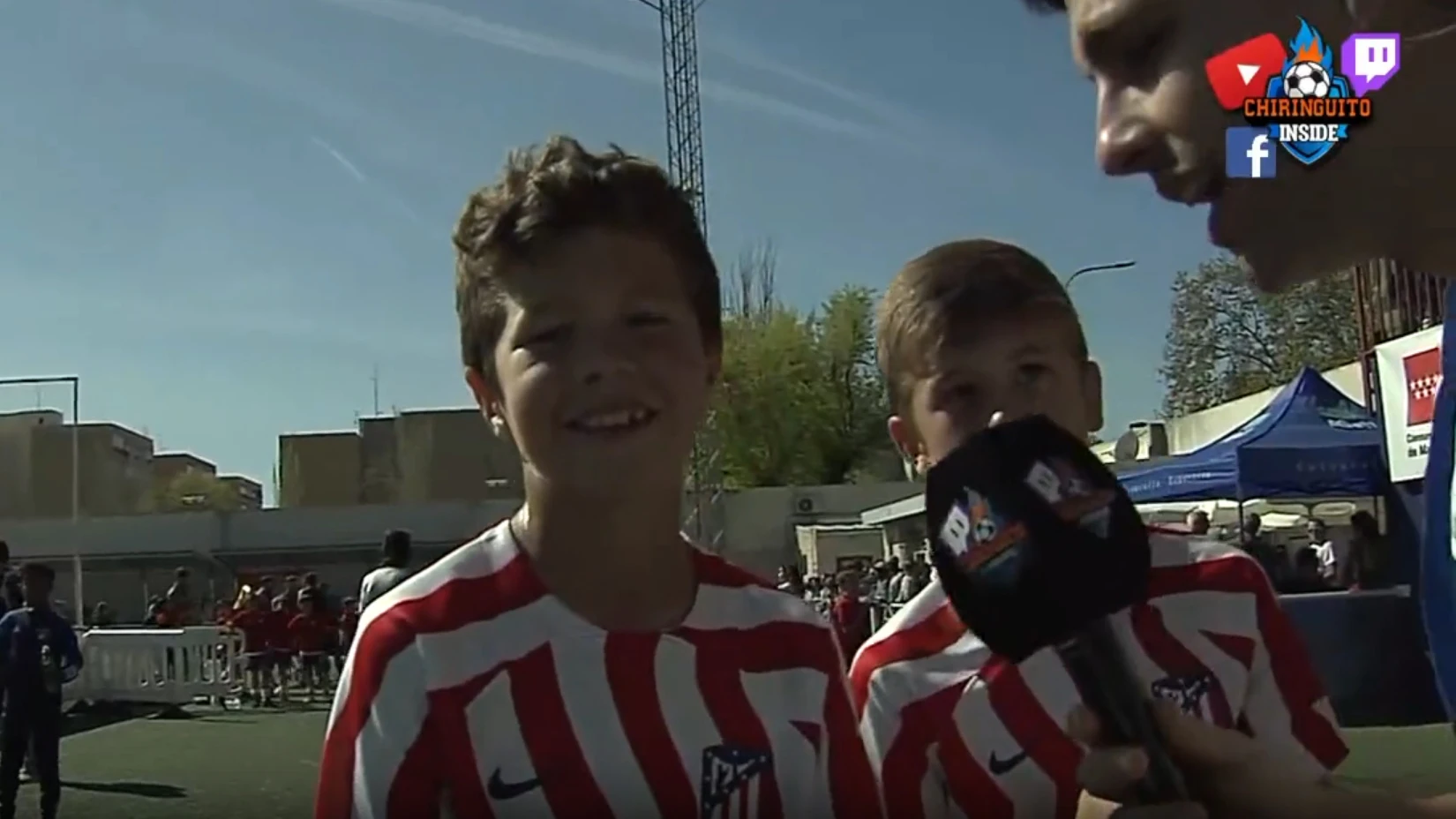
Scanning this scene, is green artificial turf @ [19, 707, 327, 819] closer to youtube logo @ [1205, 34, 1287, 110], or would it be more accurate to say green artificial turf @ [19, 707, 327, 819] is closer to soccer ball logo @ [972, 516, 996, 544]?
soccer ball logo @ [972, 516, 996, 544]

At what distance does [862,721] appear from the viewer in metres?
1.79

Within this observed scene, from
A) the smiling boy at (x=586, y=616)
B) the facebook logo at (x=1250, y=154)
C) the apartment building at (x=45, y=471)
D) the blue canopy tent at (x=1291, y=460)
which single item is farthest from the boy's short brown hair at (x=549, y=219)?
the apartment building at (x=45, y=471)

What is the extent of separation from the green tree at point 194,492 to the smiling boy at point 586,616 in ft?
202

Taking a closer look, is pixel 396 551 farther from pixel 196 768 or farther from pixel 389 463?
pixel 389 463

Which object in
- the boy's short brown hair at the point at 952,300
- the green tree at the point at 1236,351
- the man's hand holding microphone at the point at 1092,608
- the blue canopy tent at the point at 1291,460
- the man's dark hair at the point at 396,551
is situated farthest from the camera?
the green tree at the point at 1236,351

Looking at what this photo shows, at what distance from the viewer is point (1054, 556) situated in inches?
44.1

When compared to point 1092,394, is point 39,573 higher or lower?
lower

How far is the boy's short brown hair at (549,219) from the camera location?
1639 millimetres

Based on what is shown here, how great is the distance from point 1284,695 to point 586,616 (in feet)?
2.86

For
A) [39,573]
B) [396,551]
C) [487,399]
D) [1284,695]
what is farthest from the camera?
[396,551]

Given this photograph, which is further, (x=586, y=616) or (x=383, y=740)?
(x=586, y=616)

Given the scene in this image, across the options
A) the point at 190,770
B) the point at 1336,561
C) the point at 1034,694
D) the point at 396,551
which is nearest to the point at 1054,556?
the point at 1034,694

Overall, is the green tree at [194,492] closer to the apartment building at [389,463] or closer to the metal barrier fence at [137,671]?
the apartment building at [389,463]

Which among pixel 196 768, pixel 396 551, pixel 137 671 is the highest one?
pixel 396 551
